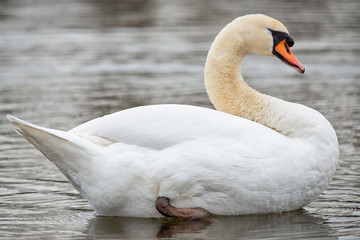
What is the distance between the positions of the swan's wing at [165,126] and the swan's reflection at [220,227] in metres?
0.61

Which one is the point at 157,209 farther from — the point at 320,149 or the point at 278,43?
the point at 278,43

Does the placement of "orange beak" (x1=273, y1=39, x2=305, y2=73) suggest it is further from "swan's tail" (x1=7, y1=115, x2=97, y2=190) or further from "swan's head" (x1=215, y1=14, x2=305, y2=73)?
"swan's tail" (x1=7, y1=115, x2=97, y2=190)

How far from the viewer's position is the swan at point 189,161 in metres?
5.62

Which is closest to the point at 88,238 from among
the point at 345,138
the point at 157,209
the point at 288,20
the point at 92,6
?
the point at 157,209

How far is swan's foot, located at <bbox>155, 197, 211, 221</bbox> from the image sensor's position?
5.69 meters

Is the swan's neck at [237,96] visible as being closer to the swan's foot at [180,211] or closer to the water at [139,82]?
the water at [139,82]

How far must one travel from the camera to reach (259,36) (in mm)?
6422

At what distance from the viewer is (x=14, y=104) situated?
1063 cm

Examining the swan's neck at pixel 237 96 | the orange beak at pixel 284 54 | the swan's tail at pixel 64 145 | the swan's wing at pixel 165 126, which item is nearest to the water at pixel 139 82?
the swan's tail at pixel 64 145

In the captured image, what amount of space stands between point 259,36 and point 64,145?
1.85 m

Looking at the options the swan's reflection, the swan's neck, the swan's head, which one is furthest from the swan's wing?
the swan's head

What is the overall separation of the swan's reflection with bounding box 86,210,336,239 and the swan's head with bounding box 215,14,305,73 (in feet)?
4.27

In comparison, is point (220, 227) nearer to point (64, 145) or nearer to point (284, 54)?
point (64, 145)

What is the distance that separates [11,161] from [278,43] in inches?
114
